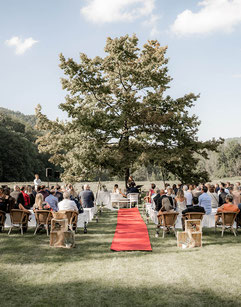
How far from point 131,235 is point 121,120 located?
12.7 metres

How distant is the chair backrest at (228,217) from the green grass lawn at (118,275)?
2.04 ft

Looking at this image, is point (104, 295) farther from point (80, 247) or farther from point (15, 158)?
point (15, 158)

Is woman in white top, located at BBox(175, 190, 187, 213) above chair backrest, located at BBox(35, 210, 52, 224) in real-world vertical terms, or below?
above

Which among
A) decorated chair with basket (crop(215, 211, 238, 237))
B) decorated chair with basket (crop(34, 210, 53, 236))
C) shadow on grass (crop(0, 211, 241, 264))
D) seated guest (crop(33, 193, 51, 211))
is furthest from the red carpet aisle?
seated guest (crop(33, 193, 51, 211))

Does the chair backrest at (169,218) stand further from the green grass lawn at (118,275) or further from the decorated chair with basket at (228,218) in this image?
the decorated chair with basket at (228,218)

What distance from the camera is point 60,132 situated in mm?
23906

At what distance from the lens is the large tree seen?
2122 centimetres

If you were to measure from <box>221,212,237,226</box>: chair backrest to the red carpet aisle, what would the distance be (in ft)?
7.71

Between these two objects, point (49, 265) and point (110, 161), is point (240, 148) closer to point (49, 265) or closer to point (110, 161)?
point (110, 161)

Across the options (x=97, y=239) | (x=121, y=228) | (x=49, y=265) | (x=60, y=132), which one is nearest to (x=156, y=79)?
(x=60, y=132)

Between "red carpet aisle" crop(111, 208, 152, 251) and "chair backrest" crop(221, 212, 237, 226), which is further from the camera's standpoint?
"chair backrest" crop(221, 212, 237, 226)

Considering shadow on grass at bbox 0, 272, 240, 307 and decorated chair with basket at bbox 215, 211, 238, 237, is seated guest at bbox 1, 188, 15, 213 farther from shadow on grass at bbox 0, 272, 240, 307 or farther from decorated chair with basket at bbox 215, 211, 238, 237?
decorated chair with basket at bbox 215, 211, 238, 237

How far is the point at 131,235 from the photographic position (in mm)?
9594

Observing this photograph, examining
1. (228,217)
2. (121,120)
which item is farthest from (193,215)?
(121,120)
